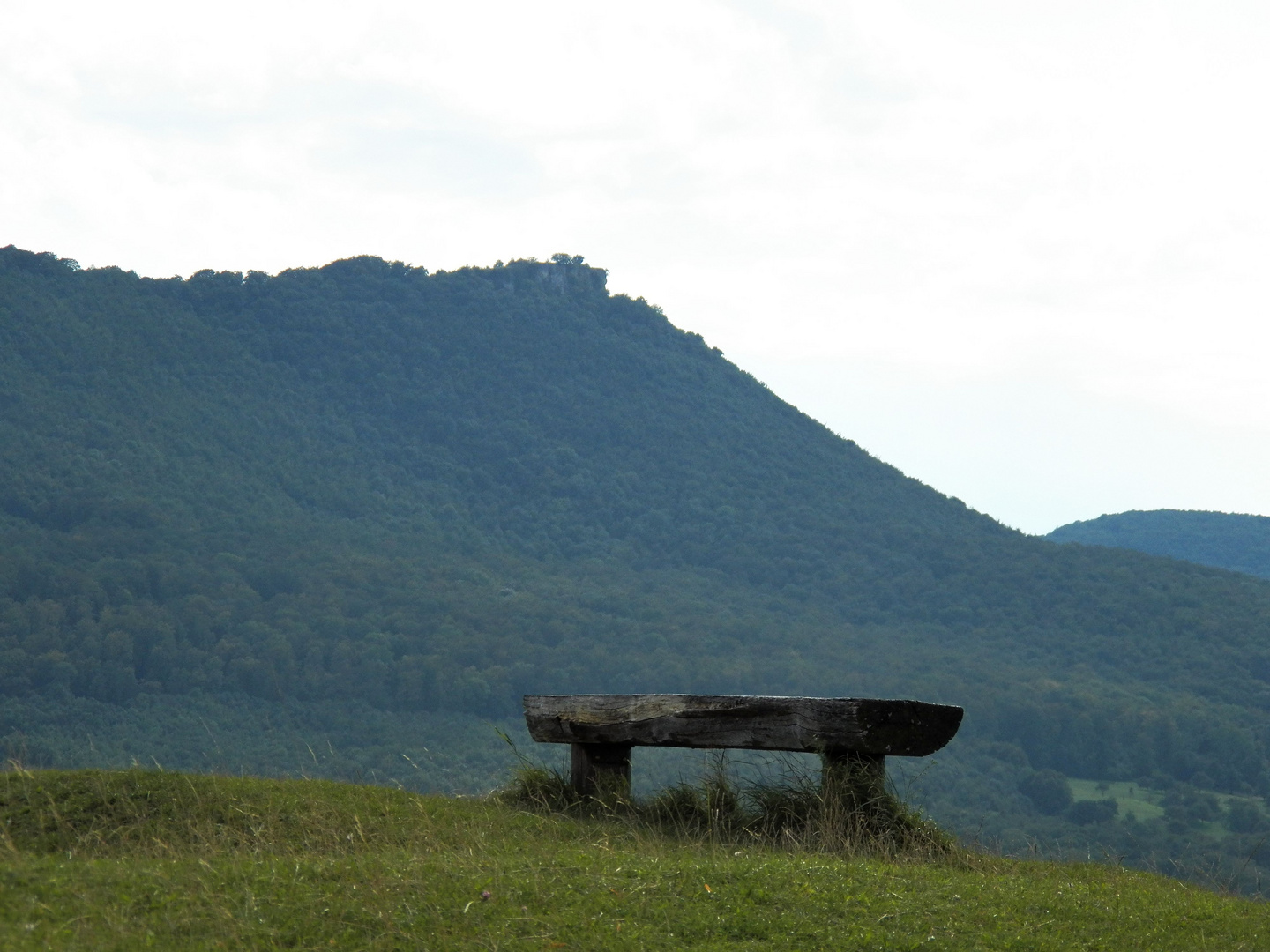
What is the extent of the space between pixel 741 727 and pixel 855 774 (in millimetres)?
813

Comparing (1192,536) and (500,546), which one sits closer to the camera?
(500,546)

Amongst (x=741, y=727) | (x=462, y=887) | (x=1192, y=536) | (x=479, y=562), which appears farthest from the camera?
(x=1192, y=536)

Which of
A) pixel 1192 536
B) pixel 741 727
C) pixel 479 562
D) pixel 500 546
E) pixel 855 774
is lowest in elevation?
pixel 855 774

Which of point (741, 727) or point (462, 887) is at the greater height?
point (741, 727)

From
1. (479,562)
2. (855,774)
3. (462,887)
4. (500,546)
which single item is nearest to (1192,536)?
(500,546)

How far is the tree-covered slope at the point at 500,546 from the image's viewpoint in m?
100

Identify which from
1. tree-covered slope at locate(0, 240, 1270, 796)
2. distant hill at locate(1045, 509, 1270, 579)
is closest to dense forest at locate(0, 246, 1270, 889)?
tree-covered slope at locate(0, 240, 1270, 796)

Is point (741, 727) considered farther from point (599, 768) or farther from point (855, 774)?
point (599, 768)

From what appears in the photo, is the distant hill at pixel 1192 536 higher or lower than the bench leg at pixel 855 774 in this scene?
higher

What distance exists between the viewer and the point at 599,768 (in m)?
8.57

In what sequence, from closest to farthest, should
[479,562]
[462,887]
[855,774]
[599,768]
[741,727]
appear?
[462,887] < [855,774] < [741,727] < [599,768] < [479,562]

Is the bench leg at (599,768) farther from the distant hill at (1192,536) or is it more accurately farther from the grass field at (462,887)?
the distant hill at (1192,536)

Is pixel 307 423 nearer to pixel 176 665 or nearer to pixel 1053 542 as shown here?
pixel 176 665

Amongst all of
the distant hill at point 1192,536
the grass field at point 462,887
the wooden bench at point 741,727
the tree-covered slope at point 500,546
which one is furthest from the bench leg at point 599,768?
the distant hill at point 1192,536
